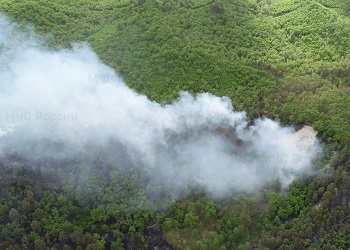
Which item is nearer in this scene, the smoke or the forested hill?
the forested hill

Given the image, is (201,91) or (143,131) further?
(201,91)

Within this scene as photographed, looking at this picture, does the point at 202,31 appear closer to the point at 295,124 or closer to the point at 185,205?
the point at 295,124

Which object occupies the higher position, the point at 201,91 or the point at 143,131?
the point at 201,91

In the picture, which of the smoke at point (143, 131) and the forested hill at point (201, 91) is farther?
the smoke at point (143, 131)

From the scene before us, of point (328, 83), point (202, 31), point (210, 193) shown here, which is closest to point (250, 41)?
point (202, 31)
